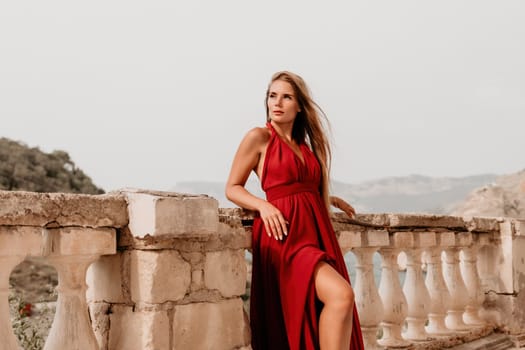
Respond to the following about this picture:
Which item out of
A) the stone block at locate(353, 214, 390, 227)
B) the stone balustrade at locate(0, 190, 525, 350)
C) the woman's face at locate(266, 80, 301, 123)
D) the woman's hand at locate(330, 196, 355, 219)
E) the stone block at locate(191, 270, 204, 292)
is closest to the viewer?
the stone balustrade at locate(0, 190, 525, 350)

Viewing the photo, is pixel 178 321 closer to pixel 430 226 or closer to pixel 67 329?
pixel 67 329

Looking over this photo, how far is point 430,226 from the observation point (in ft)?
16.2

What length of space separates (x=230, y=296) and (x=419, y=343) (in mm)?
2071

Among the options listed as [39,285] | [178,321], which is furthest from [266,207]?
[39,285]

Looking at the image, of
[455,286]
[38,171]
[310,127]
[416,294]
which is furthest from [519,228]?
[38,171]

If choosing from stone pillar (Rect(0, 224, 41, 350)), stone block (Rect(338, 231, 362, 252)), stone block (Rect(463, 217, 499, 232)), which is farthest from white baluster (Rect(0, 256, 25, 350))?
stone block (Rect(463, 217, 499, 232))

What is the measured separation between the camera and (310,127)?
361 cm

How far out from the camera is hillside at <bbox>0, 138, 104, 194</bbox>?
20.2 meters

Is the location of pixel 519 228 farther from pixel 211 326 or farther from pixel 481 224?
pixel 211 326

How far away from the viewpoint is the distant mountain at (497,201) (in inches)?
770

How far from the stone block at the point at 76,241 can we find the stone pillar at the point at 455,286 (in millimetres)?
3399

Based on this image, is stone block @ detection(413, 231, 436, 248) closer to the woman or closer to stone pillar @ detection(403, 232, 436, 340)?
stone pillar @ detection(403, 232, 436, 340)

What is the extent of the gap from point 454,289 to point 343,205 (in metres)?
1.93

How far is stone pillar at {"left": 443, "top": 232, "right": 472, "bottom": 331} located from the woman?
2.21 meters
